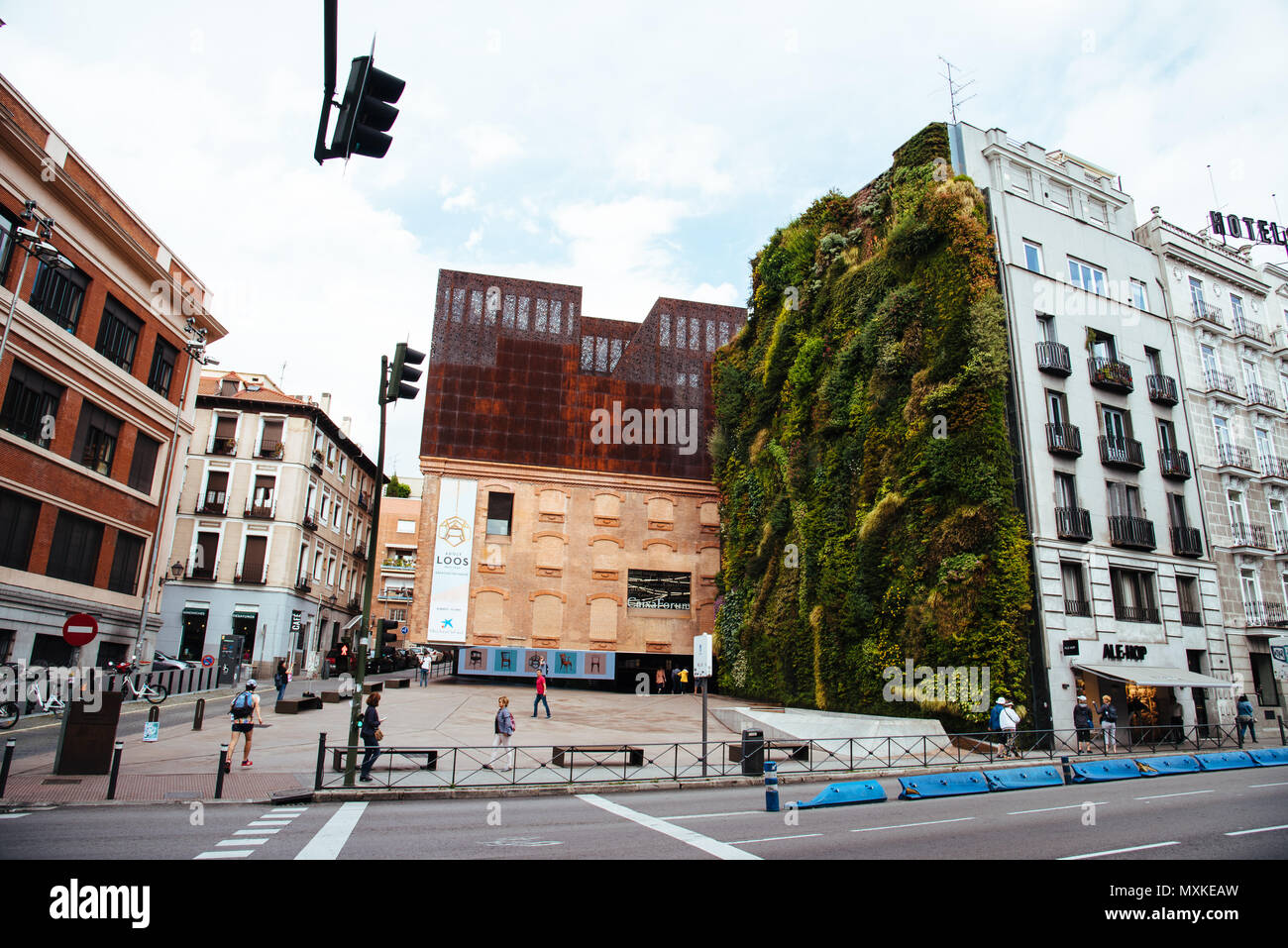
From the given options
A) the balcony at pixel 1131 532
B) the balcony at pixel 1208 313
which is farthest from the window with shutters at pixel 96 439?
the balcony at pixel 1208 313

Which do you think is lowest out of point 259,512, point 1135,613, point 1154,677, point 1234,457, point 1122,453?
point 1154,677

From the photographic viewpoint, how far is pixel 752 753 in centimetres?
1831

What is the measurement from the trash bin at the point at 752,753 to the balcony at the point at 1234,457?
26528mm

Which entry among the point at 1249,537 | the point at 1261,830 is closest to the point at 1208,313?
the point at 1249,537

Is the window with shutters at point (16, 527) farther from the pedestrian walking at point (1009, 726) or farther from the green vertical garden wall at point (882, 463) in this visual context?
the pedestrian walking at point (1009, 726)

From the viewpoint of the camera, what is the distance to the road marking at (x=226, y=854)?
8.73 meters

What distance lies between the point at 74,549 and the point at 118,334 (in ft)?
26.4

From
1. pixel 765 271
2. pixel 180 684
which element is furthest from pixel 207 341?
pixel 765 271

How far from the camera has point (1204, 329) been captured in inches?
1332

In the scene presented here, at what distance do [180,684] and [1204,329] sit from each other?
157 ft

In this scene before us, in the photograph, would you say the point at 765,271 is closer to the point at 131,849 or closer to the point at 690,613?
the point at 690,613

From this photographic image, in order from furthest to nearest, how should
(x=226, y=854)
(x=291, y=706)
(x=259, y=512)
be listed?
(x=259, y=512) → (x=291, y=706) → (x=226, y=854)

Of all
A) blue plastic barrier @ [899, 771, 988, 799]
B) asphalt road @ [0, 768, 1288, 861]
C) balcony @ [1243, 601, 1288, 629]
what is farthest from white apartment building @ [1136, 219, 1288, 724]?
blue plastic barrier @ [899, 771, 988, 799]

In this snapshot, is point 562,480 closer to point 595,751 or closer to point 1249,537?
point 595,751
